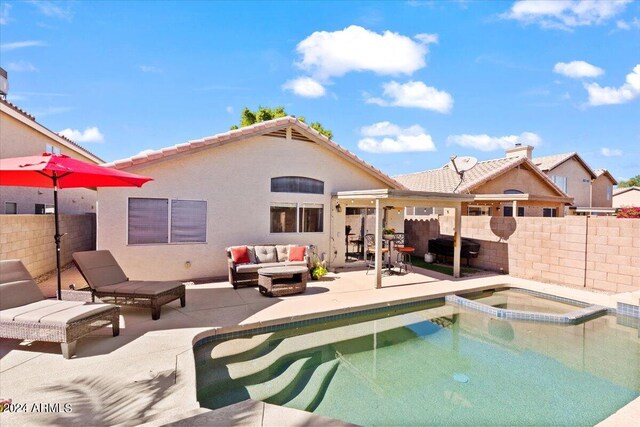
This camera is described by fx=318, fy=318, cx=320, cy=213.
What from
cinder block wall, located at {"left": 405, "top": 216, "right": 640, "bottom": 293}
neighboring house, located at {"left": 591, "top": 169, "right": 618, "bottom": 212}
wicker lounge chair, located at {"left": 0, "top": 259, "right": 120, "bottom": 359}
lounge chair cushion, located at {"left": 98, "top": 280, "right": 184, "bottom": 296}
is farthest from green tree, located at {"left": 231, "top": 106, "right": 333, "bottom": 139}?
neighboring house, located at {"left": 591, "top": 169, "right": 618, "bottom": 212}

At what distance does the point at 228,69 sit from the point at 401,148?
88.1 meters

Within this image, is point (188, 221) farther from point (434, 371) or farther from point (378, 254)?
point (434, 371)

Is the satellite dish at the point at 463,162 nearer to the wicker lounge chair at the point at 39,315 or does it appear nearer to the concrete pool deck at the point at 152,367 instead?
the concrete pool deck at the point at 152,367

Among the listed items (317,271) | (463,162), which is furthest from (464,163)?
(317,271)

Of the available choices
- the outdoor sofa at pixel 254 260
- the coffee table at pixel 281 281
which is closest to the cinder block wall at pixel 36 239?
the outdoor sofa at pixel 254 260

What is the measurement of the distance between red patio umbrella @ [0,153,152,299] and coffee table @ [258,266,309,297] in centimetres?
421

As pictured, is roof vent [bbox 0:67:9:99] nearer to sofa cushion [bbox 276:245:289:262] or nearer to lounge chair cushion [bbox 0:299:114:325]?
lounge chair cushion [bbox 0:299:114:325]

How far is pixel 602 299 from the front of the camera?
9883 mm

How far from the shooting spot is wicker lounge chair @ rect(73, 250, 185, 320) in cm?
720

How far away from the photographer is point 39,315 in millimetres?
5395

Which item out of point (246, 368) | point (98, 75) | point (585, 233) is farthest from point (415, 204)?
point (98, 75)

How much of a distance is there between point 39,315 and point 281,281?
5576mm

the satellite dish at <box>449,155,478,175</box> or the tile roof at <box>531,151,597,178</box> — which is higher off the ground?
Result: the tile roof at <box>531,151,597,178</box>

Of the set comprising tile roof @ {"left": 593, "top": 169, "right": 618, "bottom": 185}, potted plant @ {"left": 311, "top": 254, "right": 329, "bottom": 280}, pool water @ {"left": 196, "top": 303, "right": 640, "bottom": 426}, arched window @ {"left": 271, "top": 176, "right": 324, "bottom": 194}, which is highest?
tile roof @ {"left": 593, "top": 169, "right": 618, "bottom": 185}
